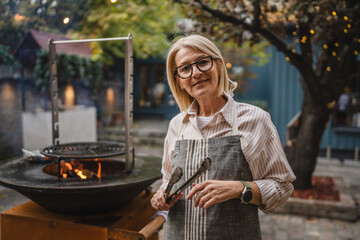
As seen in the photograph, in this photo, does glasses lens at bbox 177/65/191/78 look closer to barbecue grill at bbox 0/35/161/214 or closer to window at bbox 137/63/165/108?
barbecue grill at bbox 0/35/161/214

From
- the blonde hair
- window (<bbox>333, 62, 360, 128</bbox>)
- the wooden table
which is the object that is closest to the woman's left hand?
the blonde hair

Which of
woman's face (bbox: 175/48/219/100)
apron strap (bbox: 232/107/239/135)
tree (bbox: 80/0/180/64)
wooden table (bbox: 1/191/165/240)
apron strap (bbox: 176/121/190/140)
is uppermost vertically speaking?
tree (bbox: 80/0/180/64)

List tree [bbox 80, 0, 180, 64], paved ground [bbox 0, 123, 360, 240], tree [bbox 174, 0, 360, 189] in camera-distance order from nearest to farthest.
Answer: tree [bbox 174, 0, 360, 189] < paved ground [bbox 0, 123, 360, 240] < tree [bbox 80, 0, 180, 64]

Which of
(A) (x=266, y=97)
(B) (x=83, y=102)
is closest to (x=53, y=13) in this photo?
(B) (x=83, y=102)

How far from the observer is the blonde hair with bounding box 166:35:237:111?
5.03ft

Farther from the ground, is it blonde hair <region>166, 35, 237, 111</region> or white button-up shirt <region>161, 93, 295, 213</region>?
blonde hair <region>166, 35, 237, 111</region>

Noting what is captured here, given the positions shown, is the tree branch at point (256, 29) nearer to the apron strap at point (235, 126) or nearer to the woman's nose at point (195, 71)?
the woman's nose at point (195, 71)

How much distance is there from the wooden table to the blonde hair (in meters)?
0.95

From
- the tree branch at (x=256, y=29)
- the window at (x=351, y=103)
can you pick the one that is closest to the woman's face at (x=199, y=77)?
the tree branch at (x=256, y=29)

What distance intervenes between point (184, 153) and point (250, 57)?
971cm

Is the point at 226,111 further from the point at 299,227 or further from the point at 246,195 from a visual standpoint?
the point at 299,227

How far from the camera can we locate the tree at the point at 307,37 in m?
3.99

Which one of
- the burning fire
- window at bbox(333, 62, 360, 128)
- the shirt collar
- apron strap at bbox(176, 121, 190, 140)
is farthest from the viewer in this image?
window at bbox(333, 62, 360, 128)

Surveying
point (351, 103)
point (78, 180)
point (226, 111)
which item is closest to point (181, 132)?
point (226, 111)
